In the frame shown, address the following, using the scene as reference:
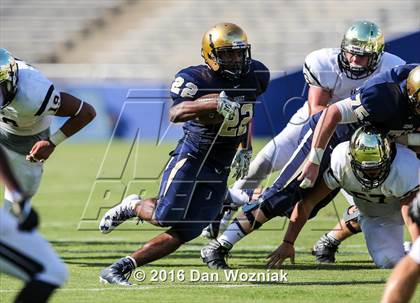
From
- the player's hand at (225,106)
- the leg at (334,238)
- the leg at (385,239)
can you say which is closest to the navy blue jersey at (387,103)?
the leg at (385,239)

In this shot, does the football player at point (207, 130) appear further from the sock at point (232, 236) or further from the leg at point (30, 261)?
the leg at point (30, 261)

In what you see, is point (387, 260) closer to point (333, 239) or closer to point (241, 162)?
point (333, 239)

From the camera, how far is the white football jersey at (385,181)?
18.4ft

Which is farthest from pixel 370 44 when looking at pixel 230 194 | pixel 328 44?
pixel 328 44

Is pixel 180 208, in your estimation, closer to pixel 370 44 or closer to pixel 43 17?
pixel 370 44

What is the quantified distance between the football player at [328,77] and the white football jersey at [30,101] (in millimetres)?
1634

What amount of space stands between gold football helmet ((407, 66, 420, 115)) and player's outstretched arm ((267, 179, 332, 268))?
826mm

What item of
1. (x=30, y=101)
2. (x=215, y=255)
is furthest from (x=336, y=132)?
→ (x=30, y=101)

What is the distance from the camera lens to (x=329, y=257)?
665 cm

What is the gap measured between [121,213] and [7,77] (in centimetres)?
127

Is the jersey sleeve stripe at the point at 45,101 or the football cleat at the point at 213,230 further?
the football cleat at the point at 213,230

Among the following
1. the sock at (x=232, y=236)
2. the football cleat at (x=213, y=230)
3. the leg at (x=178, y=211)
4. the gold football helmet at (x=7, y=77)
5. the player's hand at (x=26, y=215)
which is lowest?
the football cleat at (x=213, y=230)

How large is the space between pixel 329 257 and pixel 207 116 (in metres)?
1.47

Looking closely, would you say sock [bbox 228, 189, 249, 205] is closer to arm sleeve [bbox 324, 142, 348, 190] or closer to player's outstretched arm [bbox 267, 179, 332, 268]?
player's outstretched arm [bbox 267, 179, 332, 268]
